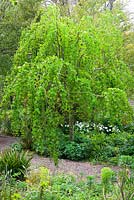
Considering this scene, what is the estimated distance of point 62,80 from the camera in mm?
9117

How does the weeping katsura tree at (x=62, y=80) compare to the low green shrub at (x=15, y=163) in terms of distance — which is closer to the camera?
the low green shrub at (x=15, y=163)

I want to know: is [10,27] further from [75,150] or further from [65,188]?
[65,188]

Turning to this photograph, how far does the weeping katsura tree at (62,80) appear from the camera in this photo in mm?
8281

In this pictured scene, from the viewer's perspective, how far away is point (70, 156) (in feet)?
31.2

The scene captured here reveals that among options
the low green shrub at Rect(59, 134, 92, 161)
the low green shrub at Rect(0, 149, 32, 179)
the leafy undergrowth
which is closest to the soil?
the low green shrub at Rect(59, 134, 92, 161)

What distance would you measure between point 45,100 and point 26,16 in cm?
493

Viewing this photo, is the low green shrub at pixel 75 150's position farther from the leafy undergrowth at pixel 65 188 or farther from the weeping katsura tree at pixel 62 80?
the leafy undergrowth at pixel 65 188

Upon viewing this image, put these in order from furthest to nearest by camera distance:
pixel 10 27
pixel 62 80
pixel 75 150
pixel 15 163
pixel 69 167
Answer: pixel 10 27, pixel 75 150, pixel 62 80, pixel 69 167, pixel 15 163

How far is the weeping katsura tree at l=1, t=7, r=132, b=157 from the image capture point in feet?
27.2

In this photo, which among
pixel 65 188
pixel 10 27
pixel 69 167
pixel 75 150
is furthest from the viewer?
pixel 10 27

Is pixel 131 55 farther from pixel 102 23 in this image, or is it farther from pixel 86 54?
pixel 86 54

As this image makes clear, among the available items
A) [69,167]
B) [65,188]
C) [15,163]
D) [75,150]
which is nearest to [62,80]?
[75,150]

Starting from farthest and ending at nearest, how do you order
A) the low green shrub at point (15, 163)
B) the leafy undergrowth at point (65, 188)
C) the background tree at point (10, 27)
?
the background tree at point (10, 27)
the low green shrub at point (15, 163)
the leafy undergrowth at point (65, 188)

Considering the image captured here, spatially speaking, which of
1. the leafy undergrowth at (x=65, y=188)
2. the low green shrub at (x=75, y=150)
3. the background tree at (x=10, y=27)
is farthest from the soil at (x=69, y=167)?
the background tree at (x=10, y=27)
